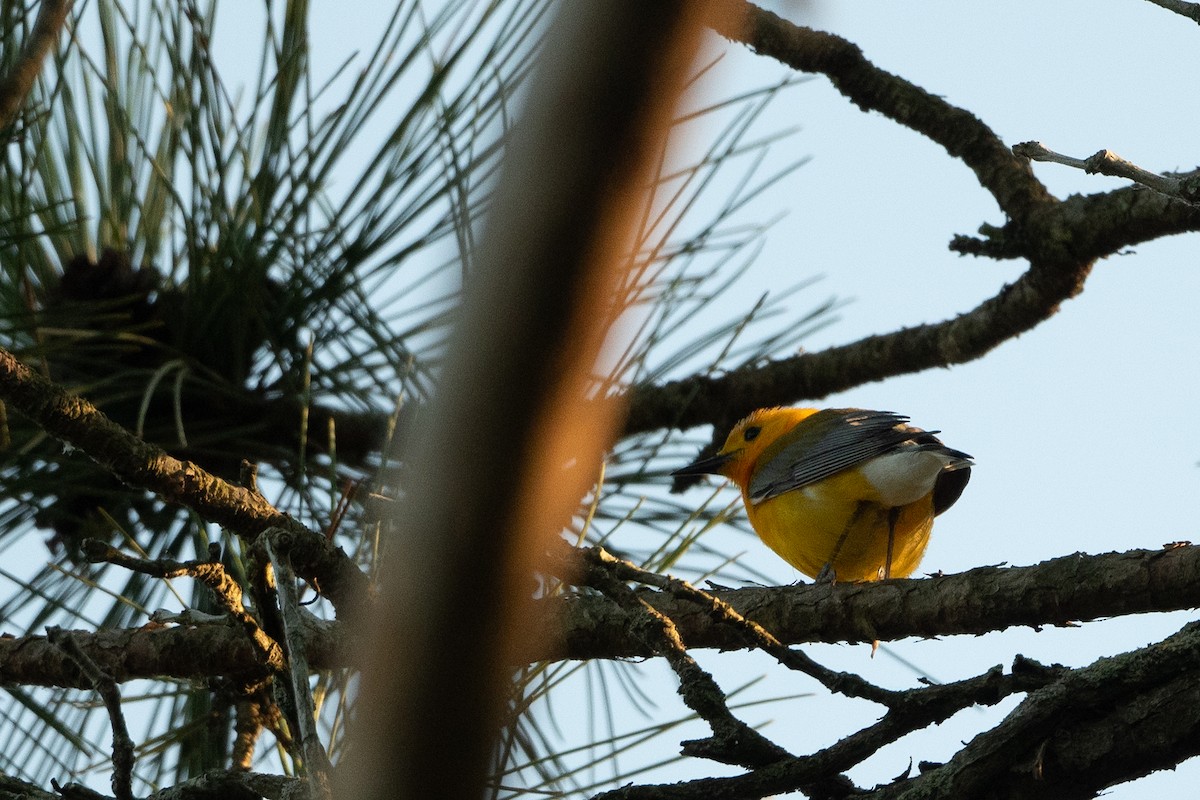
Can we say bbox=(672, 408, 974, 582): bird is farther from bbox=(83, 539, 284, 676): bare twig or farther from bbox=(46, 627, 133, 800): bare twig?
bbox=(46, 627, 133, 800): bare twig

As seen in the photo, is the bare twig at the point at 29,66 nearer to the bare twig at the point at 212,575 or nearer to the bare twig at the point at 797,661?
the bare twig at the point at 212,575

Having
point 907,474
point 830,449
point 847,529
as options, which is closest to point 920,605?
point 907,474

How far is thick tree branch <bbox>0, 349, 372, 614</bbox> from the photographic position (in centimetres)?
167

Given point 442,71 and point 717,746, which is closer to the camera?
point 717,746

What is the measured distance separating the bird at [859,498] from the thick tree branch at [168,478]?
1978mm

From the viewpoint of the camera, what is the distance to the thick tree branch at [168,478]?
1.67 m

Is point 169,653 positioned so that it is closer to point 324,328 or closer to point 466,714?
point 324,328

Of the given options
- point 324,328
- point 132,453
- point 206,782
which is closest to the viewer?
point 206,782

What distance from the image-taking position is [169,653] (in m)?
2.20

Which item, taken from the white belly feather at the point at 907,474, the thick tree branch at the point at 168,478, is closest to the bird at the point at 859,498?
the white belly feather at the point at 907,474

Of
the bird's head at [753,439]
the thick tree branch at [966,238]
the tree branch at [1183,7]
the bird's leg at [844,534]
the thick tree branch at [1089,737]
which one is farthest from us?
the bird's head at [753,439]

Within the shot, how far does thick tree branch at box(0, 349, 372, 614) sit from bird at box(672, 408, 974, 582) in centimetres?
198

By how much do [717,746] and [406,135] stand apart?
209 centimetres

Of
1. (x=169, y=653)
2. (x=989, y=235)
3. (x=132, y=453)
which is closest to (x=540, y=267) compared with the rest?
(x=132, y=453)
